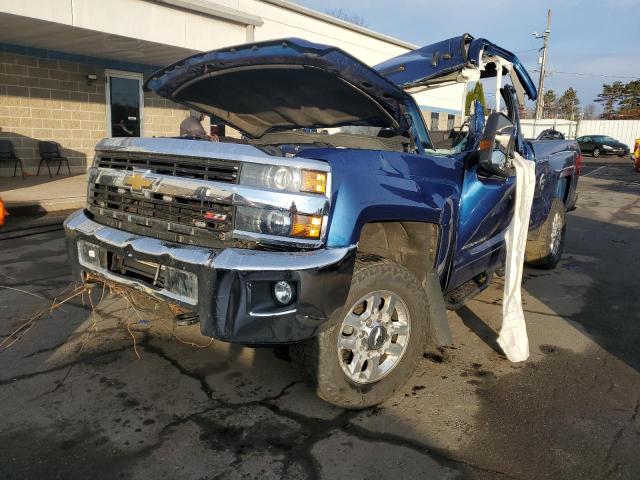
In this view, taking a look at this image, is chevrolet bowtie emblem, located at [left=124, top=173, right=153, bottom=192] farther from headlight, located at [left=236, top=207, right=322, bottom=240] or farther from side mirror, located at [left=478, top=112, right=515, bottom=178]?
side mirror, located at [left=478, top=112, right=515, bottom=178]

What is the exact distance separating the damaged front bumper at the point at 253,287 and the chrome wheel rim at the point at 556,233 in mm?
4246

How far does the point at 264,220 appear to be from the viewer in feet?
8.29

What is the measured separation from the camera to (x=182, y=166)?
2.79 meters

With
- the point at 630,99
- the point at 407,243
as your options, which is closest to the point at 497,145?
the point at 407,243

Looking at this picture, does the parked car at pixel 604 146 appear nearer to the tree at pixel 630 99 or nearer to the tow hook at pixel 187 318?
the tree at pixel 630 99

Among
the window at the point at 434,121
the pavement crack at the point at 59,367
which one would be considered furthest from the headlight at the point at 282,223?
the window at the point at 434,121

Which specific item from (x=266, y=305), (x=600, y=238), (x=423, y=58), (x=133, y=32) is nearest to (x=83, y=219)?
(x=266, y=305)

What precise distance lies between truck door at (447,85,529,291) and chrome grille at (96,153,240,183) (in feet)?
5.50

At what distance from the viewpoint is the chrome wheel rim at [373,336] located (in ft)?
9.34

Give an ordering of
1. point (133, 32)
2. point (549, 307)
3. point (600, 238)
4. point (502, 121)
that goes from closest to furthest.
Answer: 1. point (502, 121)
2. point (549, 307)
3. point (600, 238)
4. point (133, 32)

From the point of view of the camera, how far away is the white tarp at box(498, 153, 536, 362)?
363 centimetres

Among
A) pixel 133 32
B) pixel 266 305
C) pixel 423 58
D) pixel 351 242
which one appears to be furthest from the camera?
pixel 133 32

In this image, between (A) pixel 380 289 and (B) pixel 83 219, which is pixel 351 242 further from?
(B) pixel 83 219

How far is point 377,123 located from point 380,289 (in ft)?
4.70
